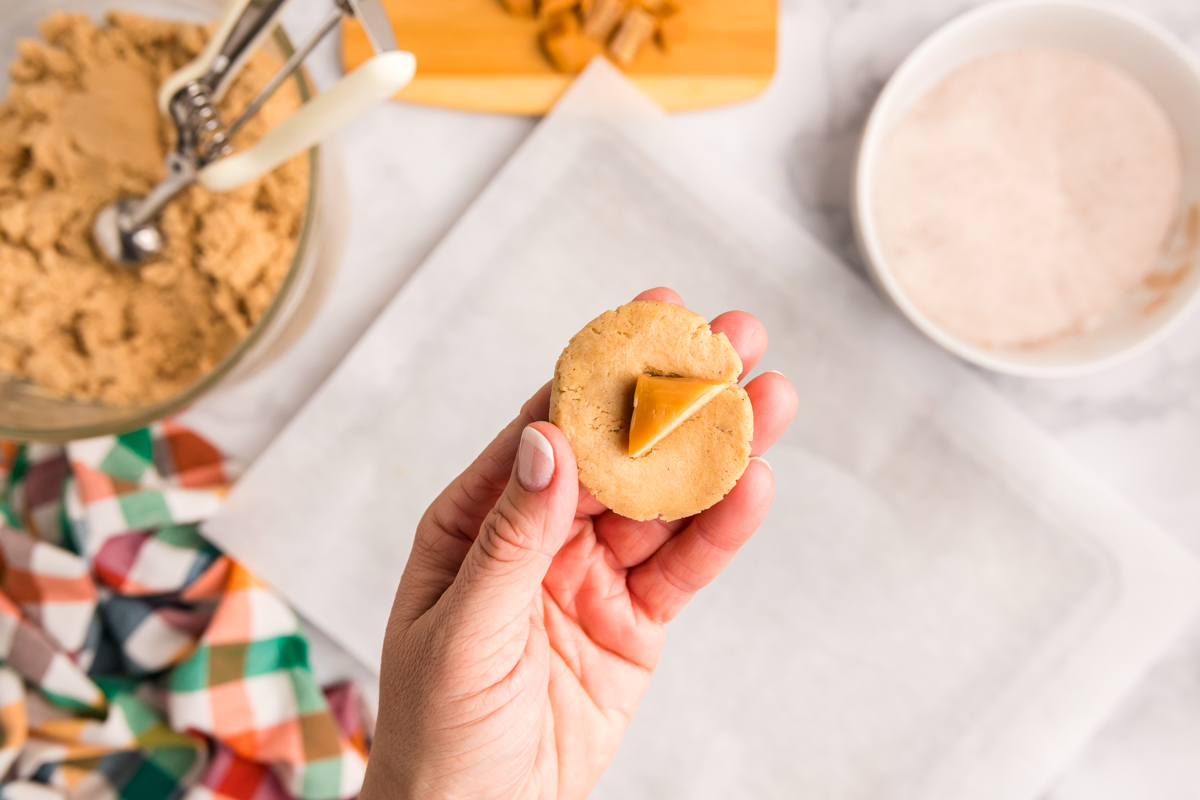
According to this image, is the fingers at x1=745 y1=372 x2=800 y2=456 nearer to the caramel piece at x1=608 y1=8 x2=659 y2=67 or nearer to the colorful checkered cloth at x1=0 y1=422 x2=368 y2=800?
the caramel piece at x1=608 y1=8 x2=659 y2=67

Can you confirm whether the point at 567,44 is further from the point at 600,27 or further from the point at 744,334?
the point at 744,334

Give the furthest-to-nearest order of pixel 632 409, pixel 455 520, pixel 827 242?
pixel 827 242 → pixel 455 520 → pixel 632 409

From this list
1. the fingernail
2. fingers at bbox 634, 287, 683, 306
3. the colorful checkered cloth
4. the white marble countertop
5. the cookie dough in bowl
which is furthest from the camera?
the white marble countertop

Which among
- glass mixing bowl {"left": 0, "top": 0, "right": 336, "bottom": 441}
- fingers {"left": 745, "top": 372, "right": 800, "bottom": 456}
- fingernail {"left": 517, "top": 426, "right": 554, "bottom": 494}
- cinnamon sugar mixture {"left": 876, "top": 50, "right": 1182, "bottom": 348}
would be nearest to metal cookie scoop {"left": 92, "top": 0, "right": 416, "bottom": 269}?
glass mixing bowl {"left": 0, "top": 0, "right": 336, "bottom": 441}

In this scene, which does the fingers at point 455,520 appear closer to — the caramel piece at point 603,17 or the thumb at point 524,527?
the thumb at point 524,527

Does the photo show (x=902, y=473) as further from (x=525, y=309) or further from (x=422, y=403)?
(x=422, y=403)

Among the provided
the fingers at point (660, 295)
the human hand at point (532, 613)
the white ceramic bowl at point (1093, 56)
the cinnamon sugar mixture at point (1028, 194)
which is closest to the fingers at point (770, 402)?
the human hand at point (532, 613)

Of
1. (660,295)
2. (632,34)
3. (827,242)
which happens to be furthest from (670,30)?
(660,295)
